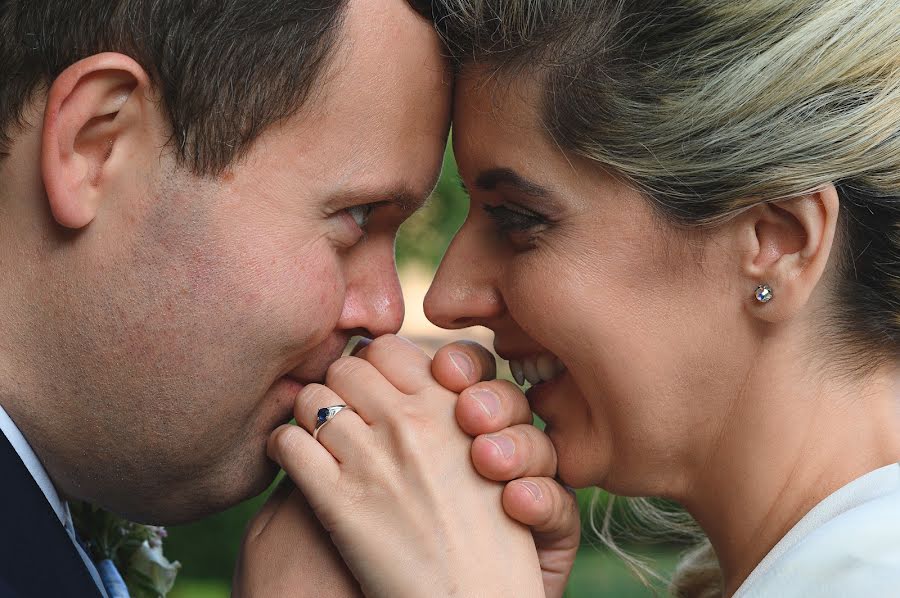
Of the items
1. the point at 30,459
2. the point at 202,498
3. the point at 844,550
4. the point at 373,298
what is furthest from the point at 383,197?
the point at 844,550

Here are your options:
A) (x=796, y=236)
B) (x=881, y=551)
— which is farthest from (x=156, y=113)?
(x=881, y=551)

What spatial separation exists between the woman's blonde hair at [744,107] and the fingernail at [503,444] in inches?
26.3

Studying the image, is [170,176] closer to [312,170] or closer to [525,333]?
[312,170]

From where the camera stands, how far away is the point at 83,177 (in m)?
2.52

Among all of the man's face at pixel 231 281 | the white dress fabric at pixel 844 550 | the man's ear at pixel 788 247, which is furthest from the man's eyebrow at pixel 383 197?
the white dress fabric at pixel 844 550

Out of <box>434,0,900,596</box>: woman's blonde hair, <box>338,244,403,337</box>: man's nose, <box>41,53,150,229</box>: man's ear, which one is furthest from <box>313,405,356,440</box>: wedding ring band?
<box>434,0,900,596</box>: woman's blonde hair

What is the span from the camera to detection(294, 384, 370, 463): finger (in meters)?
2.70

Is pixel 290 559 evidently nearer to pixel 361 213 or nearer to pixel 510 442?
pixel 510 442

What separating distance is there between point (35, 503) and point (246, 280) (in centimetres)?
66

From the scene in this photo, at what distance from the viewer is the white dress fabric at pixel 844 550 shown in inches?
81.9

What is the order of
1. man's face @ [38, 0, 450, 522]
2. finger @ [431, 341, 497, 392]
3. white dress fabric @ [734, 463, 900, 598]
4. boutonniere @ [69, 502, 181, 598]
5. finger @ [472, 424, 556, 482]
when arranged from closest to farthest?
white dress fabric @ [734, 463, 900, 598], man's face @ [38, 0, 450, 522], finger @ [472, 424, 556, 482], finger @ [431, 341, 497, 392], boutonniere @ [69, 502, 181, 598]

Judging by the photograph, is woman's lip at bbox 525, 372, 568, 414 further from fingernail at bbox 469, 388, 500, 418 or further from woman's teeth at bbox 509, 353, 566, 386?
fingernail at bbox 469, 388, 500, 418

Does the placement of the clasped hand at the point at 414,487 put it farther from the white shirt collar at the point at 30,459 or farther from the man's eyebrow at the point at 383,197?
the white shirt collar at the point at 30,459

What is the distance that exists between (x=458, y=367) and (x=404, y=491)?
361 mm
